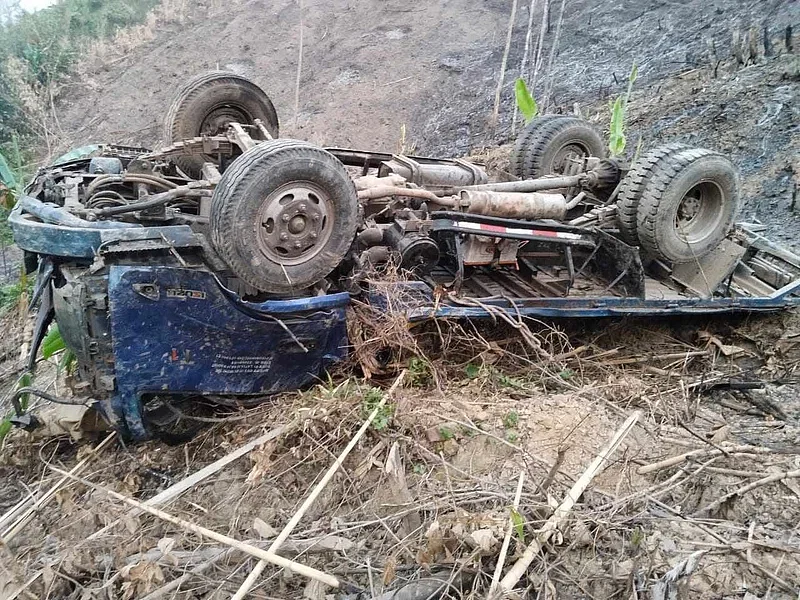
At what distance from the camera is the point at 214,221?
2988 millimetres

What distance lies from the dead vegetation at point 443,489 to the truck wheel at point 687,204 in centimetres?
89

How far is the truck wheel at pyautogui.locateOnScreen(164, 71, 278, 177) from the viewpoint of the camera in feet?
15.1

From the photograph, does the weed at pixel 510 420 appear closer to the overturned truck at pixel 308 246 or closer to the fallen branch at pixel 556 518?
the fallen branch at pixel 556 518

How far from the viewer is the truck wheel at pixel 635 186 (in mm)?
4145

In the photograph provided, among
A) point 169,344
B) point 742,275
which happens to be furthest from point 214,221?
point 742,275

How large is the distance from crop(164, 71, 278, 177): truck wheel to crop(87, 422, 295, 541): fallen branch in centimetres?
228

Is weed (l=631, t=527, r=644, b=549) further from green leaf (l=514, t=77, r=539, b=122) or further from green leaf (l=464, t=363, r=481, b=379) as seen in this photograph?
green leaf (l=514, t=77, r=539, b=122)

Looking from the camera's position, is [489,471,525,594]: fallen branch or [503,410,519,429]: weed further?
[503,410,519,429]: weed

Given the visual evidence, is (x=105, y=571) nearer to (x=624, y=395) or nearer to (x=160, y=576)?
(x=160, y=576)

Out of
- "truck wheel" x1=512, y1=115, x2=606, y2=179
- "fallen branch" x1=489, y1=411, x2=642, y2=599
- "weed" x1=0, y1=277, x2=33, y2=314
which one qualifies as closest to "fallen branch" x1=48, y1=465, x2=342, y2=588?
"fallen branch" x1=489, y1=411, x2=642, y2=599

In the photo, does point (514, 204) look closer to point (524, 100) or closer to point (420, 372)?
point (420, 372)

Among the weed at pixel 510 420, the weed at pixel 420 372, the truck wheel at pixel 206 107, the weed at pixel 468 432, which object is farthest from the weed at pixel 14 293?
the weed at pixel 510 420

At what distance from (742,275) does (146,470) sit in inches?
184

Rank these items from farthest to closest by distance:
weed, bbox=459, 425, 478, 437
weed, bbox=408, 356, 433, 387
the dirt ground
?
weed, bbox=408, 356, 433, 387 < weed, bbox=459, 425, 478, 437 < the dirt ground
